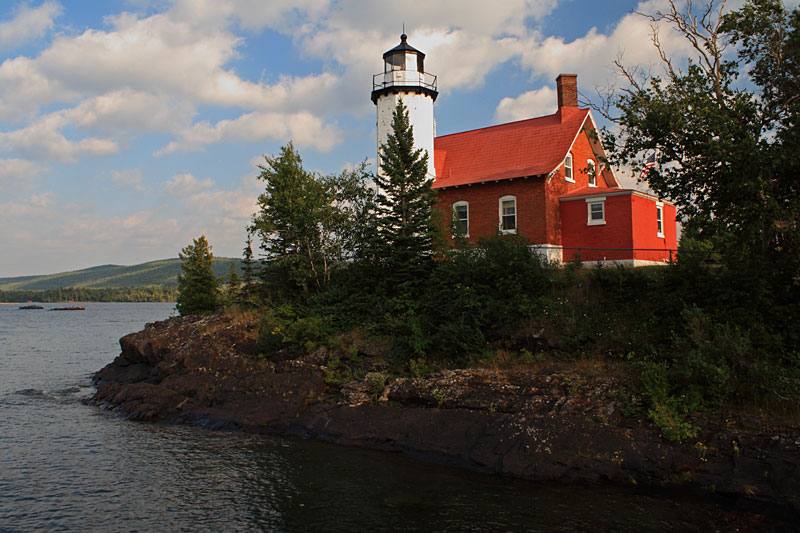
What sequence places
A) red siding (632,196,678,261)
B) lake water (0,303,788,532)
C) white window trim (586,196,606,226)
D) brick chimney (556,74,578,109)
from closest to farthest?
lake water (0,303,788,532), red siding (632,196,678,261), white window trim (586,196,606,226), brick chimney (556,74,578,109)

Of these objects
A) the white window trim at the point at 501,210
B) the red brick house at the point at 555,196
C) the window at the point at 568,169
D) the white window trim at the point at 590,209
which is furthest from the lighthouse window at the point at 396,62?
the white window trim at the point at 590,209

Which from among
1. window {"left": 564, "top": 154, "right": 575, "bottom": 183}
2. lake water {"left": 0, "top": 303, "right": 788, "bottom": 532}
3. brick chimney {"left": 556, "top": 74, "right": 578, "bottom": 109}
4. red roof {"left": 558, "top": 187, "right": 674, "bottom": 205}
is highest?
brick chimney {"left": 556, "top": 74, "right": 578, "bottom": 109}

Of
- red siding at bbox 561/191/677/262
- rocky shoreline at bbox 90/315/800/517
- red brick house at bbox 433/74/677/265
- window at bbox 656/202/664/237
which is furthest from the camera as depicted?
window at bbox 656/202/664/237

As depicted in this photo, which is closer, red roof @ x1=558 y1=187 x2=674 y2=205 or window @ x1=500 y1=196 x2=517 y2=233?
red roof @ x1=558 y1=187 x2=674 y2=205

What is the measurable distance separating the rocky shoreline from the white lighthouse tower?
14453 mm

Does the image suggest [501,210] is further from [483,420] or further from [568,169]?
[483,420]

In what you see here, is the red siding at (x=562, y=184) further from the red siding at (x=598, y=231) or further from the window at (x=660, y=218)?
the window at (x=660, y=218)

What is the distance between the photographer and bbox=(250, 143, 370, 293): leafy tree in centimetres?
2569

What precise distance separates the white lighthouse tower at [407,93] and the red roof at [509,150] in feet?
5.49

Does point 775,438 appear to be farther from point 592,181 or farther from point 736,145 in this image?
point 592,181

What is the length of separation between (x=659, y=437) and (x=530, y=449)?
2967 millimetres

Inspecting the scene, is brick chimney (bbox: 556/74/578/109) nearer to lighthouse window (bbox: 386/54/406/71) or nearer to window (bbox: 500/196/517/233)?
window (bbox: 500/196/517/233)

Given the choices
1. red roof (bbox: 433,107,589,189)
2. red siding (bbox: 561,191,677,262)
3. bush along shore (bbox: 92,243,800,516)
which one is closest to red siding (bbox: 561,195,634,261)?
red siding (bbox: 561,191,677,262)

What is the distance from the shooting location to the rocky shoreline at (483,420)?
1128 centimetres
